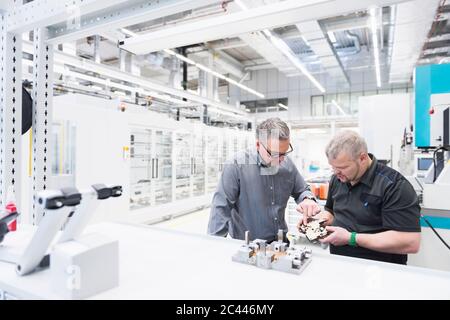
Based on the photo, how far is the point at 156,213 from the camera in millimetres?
5113

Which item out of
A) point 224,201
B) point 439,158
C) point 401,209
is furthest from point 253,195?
point 439,158

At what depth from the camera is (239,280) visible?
2.43 ft

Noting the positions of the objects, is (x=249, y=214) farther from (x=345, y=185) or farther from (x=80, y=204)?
(x=80, y=204)

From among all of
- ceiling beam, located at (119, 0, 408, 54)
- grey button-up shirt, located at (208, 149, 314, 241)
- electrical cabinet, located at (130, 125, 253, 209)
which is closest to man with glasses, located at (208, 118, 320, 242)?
grey button-up shirt, located at (208, 149, 314, 241)

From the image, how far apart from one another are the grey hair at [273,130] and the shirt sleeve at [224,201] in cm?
25

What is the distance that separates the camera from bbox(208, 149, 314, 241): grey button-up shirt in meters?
1.69

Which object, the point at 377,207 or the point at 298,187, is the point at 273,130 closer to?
the point at 298,187

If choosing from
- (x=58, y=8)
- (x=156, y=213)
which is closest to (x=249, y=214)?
(x=58, y=8)

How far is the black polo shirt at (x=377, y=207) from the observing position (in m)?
1.33

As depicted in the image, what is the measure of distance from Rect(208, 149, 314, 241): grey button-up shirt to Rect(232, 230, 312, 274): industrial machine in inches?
29.9

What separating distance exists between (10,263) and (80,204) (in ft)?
1.09

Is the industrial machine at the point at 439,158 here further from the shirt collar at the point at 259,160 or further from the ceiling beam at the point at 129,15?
the ceiling beam at the point at 129,15

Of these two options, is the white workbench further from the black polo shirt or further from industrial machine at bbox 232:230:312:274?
the black polo shirt

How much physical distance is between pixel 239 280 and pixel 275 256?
0.48ft
